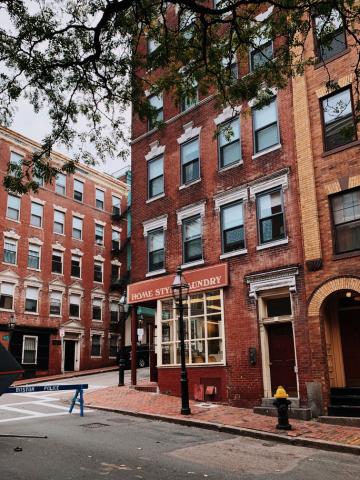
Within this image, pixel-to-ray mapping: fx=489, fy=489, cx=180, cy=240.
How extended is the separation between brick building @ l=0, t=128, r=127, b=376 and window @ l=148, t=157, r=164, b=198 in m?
16.8

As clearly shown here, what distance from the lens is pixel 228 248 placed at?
16672mm

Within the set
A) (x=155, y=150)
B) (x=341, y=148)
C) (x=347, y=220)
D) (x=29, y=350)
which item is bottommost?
(x=29, y=350)

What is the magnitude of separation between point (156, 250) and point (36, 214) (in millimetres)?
19253

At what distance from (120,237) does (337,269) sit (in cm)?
3144

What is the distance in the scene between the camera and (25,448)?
8.51 m

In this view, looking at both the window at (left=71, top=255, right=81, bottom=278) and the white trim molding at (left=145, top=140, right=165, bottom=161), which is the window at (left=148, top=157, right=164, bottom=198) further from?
the window at (left=71, top=255, right=81, bottom=278)

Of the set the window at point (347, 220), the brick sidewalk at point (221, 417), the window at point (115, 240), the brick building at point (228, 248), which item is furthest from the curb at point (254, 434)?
the window at point (115, 240)

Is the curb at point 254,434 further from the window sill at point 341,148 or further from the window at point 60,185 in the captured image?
the window at point 60,185

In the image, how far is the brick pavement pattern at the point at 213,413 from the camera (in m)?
10.8

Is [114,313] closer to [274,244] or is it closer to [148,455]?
[274,244]

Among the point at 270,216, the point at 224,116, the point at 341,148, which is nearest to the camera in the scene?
the point at 341,148

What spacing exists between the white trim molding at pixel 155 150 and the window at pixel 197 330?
6110 millimetres

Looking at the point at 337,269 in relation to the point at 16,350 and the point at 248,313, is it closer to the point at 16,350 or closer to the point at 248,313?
the point at 248,313

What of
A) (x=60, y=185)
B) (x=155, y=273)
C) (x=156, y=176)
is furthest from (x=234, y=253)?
(x=60, y=185)
